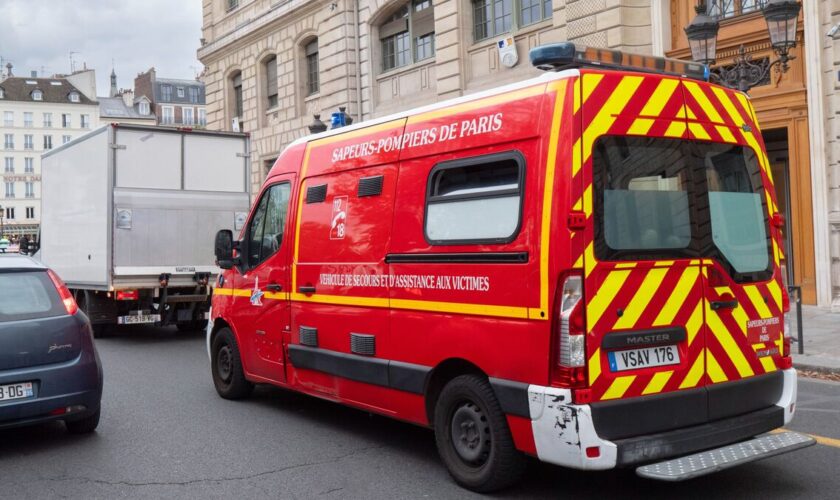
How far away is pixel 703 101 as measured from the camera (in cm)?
488

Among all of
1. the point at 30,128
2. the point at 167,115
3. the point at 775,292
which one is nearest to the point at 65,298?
the point at 775,292

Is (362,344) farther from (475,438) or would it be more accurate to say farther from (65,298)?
(65,298)

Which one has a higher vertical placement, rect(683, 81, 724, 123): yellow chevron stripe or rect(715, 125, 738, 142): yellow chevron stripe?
rect(683, 81, 724, 123): yellow chevron stripe

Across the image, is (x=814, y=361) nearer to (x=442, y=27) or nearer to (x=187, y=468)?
(x=187, y=468)

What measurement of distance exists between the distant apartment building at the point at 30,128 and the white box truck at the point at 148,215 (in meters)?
86.0

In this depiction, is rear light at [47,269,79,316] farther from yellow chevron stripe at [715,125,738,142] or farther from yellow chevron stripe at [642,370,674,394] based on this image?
yellow chevron stripe at [715,125,738,142]

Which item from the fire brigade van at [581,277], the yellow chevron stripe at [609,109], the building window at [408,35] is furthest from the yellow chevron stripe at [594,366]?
the building window at [408,35]

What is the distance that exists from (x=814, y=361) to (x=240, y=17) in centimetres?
2398

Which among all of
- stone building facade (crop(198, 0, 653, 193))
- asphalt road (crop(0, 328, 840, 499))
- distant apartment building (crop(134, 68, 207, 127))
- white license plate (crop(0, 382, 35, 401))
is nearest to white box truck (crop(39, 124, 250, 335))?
asphalt road (crop(0, 328, 840, 499))

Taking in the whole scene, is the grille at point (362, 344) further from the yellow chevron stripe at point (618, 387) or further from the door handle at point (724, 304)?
the door handle at point (724, 304)

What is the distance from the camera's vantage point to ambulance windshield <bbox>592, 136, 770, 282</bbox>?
4.46 meters

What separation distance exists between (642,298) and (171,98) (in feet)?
362

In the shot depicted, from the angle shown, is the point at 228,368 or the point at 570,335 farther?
the point at 228,368

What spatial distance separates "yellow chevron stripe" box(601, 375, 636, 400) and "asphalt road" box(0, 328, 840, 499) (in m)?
0.80
